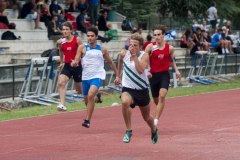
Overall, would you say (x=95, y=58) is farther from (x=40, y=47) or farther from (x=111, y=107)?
(x=40, y=47)

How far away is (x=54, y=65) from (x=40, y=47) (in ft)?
16.9

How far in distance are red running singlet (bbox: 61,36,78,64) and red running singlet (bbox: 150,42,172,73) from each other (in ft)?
9.32

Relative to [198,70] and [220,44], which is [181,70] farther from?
[220,44]

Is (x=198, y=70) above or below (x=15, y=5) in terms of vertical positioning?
below

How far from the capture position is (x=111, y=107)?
2145 cm

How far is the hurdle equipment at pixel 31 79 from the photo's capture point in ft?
74.8

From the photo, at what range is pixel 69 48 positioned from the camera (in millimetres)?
18375

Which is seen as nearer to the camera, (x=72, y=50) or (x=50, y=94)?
(x=72, y=50)

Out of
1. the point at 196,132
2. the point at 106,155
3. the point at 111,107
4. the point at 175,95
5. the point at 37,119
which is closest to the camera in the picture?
the point at 106,155

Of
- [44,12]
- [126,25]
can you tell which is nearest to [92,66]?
[44,12]

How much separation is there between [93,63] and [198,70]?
1572cm

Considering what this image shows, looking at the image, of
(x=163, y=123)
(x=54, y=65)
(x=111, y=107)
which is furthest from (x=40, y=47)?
(x=163, y=123)

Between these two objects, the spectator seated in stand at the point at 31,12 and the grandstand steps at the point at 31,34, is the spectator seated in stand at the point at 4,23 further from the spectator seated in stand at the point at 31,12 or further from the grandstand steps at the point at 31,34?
the spectator seated in stand at the point at 31,12

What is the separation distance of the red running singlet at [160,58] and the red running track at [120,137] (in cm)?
119
